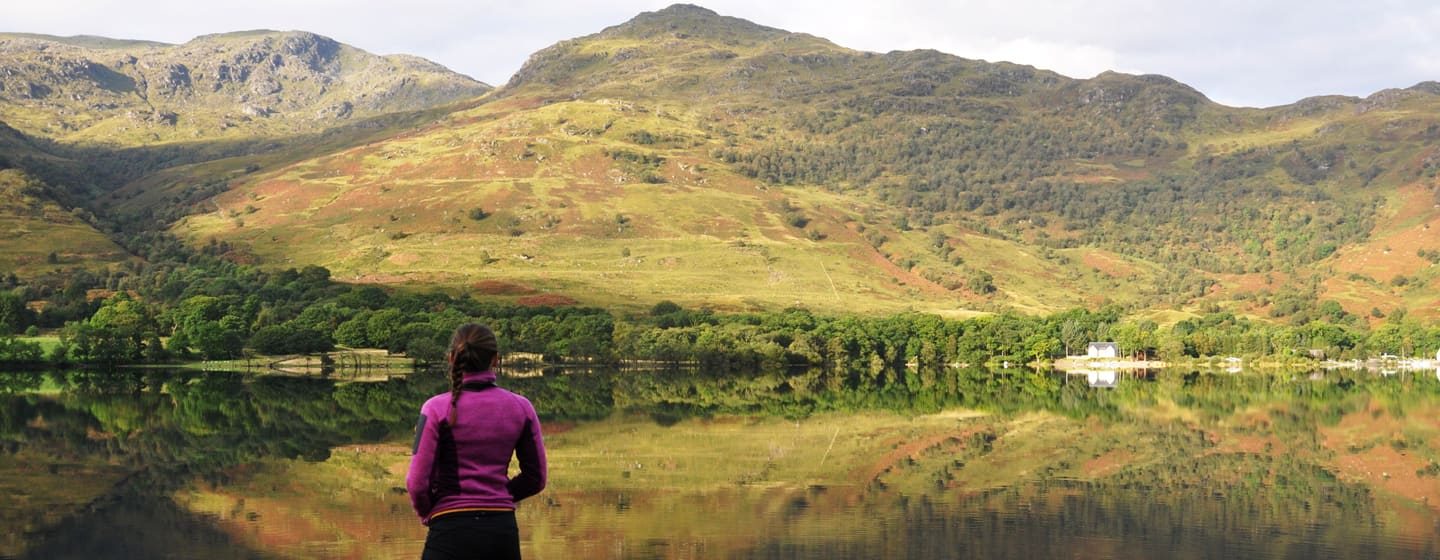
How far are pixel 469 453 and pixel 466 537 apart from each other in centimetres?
71

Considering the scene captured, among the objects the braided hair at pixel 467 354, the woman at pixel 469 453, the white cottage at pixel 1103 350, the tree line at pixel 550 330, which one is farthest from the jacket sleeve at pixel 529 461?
the white cottage at pixel 1103 350

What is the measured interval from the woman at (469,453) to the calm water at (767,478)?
58.9ft

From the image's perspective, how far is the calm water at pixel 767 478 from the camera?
98.9 feet

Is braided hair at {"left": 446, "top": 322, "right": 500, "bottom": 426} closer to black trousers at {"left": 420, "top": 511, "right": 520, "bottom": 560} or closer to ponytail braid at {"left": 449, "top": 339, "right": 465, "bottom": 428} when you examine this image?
ponytail braid at {"left": 449, "top": 339, "right": 465, "bottom": 428}

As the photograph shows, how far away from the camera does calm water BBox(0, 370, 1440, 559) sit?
1187 inches

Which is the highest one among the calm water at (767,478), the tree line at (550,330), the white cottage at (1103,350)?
the calm water at (767,478)

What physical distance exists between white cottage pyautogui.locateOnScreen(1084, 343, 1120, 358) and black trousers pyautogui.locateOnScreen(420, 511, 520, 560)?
161 meters

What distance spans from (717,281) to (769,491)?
147 m

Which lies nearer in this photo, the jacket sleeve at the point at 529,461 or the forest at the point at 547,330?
the jacket sleeve at the point at 529,461

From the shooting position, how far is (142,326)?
119375 millimetres

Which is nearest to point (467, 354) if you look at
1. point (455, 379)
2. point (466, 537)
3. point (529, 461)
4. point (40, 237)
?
point (455, 379)

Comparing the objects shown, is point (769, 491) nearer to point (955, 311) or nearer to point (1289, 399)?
point (1289, 399)

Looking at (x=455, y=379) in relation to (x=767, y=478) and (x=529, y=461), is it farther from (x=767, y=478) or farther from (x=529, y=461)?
(x=767, y=478)

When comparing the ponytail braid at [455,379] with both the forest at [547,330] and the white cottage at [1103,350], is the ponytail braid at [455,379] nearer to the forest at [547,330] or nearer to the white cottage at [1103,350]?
the forest at [547,330]
